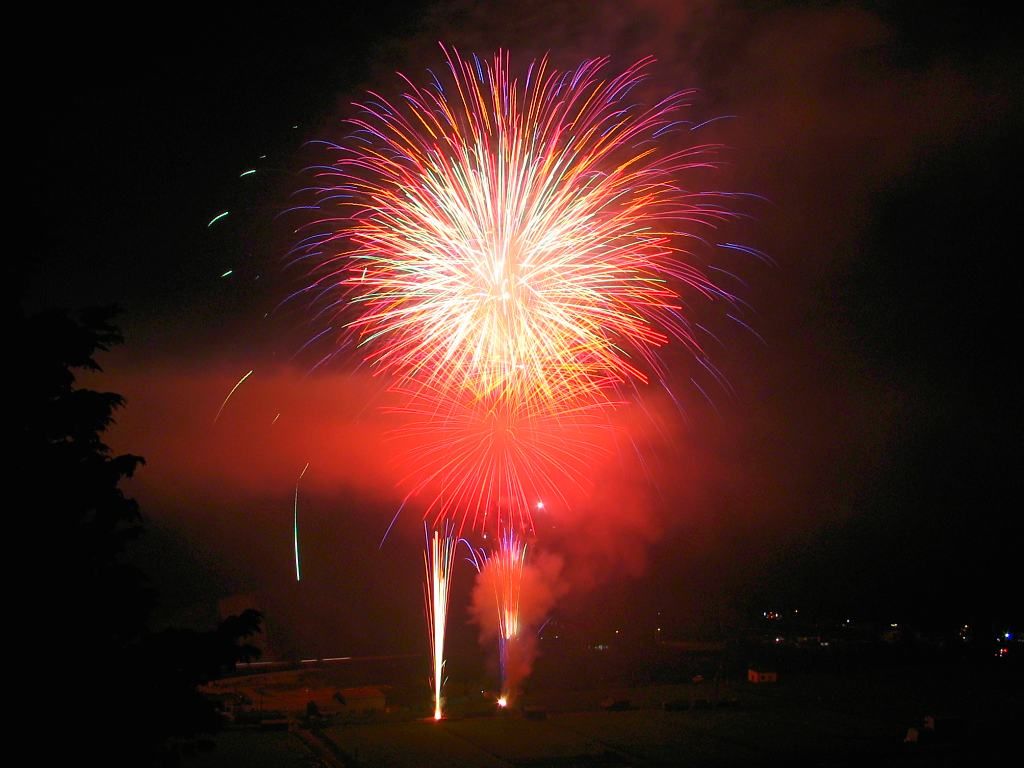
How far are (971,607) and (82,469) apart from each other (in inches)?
2778

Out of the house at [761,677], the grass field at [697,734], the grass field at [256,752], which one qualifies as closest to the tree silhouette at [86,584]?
the grass field at [256,752]

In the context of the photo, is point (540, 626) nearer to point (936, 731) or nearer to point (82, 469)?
point (936, 731)

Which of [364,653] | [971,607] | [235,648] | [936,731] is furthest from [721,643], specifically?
[235,648]

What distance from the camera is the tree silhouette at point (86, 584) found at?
→ 8023mm

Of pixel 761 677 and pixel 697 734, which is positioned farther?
pixel 761 677

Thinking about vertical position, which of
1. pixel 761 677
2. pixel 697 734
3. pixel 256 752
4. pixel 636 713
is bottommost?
pixel 697 734

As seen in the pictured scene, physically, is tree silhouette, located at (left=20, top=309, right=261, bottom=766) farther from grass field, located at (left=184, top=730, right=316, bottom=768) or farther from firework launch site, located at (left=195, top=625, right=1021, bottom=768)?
firework launch site, located at (left=195, top=625, right=1021, bottom=768)

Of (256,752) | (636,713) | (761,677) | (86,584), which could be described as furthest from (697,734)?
(86,584)

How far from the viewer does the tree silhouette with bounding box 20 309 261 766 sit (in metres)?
8.02

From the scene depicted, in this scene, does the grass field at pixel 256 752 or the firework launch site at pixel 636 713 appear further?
the firework launch site at pixel 636 713

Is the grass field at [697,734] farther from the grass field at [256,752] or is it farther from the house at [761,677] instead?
the house at [761,677]

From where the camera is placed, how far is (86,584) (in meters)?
8.14

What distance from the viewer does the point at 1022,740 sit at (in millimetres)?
27859

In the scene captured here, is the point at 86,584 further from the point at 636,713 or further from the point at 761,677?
the point at 761,677
